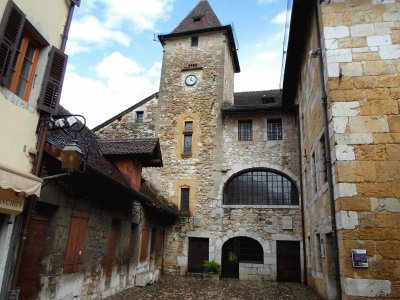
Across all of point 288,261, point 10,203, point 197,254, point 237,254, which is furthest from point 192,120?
point 10,203

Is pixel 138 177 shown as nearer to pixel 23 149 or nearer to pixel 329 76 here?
pixel 23 149

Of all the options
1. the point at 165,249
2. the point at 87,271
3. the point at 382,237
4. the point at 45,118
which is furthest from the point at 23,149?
the point at 165,249

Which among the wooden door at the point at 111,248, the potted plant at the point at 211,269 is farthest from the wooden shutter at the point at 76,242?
the potted plant at the point at 211,269

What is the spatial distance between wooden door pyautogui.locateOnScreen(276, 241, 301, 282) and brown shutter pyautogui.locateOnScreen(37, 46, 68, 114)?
32.9ft

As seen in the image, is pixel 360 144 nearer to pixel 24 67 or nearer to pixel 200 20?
pixel 24 67

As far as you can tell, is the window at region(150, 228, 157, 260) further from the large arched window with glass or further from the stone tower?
the large arched window with glass

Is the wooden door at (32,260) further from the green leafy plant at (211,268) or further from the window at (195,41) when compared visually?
the window at (195,41)

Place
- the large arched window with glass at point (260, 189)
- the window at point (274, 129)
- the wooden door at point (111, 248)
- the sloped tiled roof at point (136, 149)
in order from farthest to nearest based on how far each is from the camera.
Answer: the window at point (274, 129) < the large arched window with glass at point (260, 189) < the sloped tiled roof at point (136, 149) < the wooden door at point (111, 248)

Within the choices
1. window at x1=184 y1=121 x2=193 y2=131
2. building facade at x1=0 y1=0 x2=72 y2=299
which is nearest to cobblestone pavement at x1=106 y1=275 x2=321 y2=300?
building facade at x1=0 y1=0 x2=72 y2=299

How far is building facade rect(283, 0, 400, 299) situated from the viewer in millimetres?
5164

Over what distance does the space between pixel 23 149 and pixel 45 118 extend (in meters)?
0.65

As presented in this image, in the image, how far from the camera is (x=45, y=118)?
4902mm

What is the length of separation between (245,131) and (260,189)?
8.68 ft

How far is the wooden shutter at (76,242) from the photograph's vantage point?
5969mm
